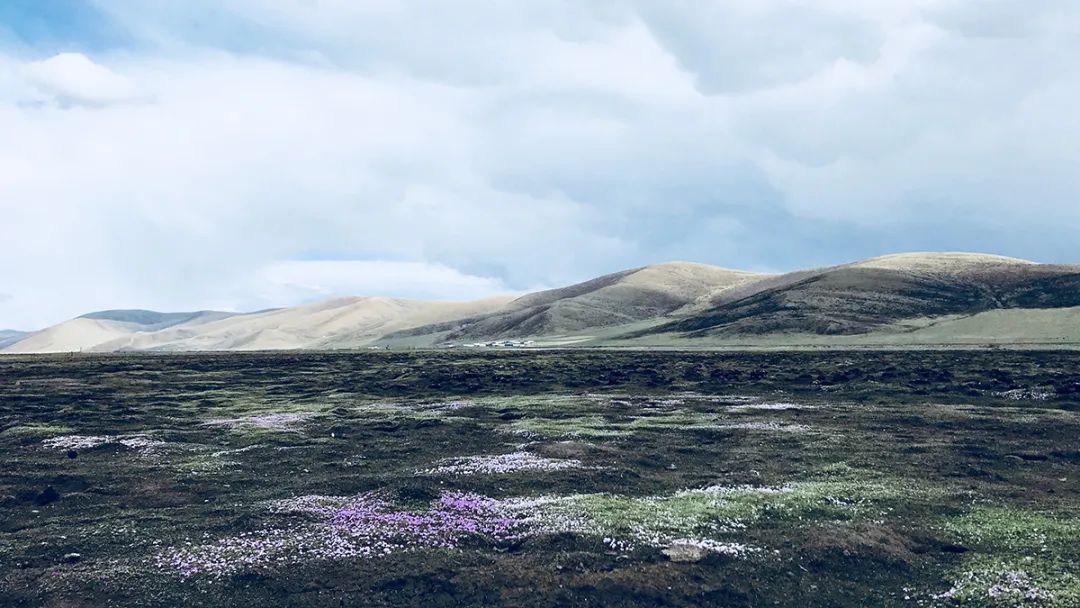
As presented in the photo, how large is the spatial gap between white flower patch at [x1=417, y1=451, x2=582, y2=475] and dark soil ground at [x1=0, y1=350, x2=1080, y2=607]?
17 centimetres

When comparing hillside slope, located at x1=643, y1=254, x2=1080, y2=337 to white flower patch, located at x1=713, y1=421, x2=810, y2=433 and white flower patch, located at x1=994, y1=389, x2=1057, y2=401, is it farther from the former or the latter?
white flower patch, located at x1=713, y1=421, x2=810, y2=433

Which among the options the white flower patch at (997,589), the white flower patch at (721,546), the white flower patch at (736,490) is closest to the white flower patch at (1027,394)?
the white flower patch at (736,490)

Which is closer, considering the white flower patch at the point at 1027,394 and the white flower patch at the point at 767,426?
the white flower patch at the point at 767,426

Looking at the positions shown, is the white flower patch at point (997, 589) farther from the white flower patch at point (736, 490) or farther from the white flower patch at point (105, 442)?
the white flower patch at point (105, 442)

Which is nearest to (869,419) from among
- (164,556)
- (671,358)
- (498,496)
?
(498,496)

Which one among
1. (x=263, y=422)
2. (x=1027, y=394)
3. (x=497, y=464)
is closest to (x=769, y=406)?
(x=1027, y=394)

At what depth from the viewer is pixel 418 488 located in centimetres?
2125

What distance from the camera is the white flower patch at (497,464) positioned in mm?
24156

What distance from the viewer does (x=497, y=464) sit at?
25.1m

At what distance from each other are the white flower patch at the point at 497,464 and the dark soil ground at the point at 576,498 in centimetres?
17

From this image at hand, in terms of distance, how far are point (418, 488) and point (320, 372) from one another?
58.1 meters

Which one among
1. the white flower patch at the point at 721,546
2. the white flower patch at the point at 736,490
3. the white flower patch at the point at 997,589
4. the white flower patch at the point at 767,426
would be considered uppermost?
the white flower patch at the point at 767,426

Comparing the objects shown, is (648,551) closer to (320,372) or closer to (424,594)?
(424,594)

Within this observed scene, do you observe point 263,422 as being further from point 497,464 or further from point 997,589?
point 997,589
